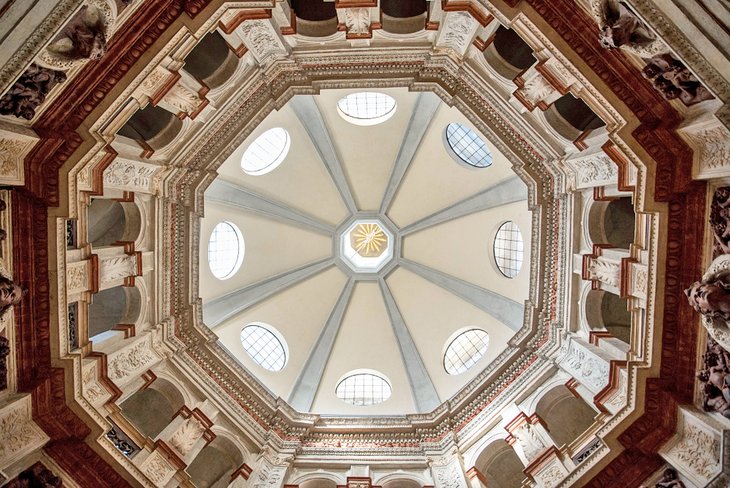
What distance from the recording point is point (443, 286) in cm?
2438

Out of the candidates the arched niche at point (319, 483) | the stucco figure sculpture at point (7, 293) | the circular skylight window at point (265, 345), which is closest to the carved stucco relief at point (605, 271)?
the arched niche at point (319, 483)

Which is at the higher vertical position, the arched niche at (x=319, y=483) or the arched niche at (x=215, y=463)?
the arched niche at (x=215, y=463)

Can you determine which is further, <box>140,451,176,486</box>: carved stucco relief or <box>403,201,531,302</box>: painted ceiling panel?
<box>403,201,531,302</box>: painted ceiling panel

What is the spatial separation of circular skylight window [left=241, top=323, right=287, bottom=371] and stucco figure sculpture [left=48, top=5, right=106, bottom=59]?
1389cm

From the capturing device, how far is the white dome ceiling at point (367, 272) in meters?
20.8

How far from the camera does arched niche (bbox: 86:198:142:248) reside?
1482 cm

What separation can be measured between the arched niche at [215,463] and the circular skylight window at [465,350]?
829 centimetres

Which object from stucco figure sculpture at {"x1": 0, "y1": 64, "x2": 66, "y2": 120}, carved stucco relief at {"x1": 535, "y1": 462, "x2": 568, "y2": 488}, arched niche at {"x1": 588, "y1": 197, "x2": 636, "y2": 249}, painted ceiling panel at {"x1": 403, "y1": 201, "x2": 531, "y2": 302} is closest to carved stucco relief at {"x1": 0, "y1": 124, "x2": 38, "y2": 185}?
stucco figure sculpture at {"x1": 0, "y1": 64, "x2": 66, "y2": 120}

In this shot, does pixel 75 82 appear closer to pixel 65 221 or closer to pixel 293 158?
pixel 65 221

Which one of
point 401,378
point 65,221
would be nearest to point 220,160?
point 65,221

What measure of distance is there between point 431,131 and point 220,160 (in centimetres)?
923

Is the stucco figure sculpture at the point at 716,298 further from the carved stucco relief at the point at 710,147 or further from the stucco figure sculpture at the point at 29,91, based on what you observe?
the stucco figure sculpture at the point at 29,91

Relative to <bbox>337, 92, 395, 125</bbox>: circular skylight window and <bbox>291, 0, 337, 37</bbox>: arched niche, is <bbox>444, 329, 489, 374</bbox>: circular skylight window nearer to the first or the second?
<bbox>337, 92, 395, 125</bbox>: circular skylight window

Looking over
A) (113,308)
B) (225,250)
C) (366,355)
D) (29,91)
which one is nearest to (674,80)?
(29,91)
